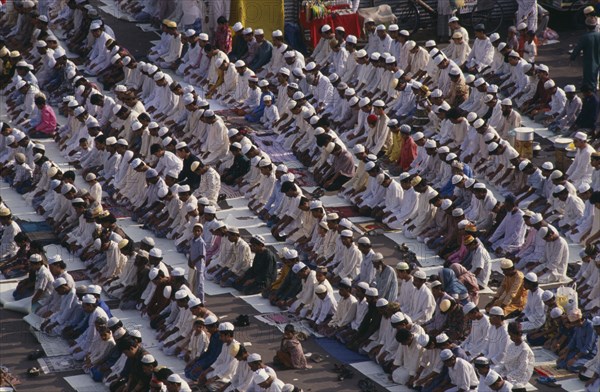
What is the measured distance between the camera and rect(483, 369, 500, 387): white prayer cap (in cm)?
3162

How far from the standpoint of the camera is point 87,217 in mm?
38406

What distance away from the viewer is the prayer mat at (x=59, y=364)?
34.4 metres

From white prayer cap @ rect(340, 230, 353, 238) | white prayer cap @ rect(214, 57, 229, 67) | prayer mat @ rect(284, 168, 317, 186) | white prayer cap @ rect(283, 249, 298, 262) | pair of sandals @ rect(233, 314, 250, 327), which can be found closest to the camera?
pair of sandals @ rect(233, 314, 250, 327)

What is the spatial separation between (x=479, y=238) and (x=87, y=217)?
7184mm

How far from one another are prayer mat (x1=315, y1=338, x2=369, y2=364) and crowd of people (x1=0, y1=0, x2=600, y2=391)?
0.15m

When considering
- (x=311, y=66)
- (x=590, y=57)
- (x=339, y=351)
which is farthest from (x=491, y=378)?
(x=311, y=66)

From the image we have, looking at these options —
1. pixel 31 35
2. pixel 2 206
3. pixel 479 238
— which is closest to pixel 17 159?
pixel 2 206

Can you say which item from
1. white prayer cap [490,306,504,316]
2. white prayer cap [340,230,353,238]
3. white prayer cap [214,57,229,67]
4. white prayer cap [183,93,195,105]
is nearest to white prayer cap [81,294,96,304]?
white prayer cap [340,230,353,238]

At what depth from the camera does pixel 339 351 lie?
34.8 m

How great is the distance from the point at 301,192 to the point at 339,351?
597 cm

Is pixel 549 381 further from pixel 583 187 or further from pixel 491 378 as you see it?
pixel 583 187

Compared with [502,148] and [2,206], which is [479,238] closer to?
[502,148]

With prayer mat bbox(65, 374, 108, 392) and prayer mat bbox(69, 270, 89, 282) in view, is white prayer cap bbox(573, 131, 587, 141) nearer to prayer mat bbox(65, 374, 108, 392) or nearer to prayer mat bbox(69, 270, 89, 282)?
prayer mat bbox(69, 270, 89, 282)

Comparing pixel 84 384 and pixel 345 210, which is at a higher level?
pixel 84 384
